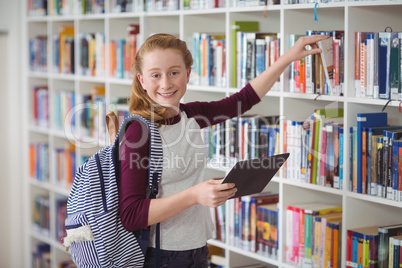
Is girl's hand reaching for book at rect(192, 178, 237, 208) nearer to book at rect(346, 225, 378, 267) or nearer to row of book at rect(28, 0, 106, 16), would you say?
book at rect(346, 225, 378, 267)

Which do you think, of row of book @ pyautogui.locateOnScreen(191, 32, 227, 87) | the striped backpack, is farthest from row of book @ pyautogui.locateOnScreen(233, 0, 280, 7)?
the striped backpack

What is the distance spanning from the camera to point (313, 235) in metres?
2.58

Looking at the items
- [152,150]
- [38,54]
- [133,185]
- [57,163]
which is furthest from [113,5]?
[133,185]

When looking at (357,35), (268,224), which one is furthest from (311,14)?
(268,224)

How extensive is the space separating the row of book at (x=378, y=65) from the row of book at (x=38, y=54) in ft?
8.90

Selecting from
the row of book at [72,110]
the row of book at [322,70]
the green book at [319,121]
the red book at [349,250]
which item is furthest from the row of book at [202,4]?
the red book at [349,250]

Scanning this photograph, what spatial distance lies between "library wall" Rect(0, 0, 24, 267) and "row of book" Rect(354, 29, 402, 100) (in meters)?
3.01

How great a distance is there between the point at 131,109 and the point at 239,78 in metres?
0.89

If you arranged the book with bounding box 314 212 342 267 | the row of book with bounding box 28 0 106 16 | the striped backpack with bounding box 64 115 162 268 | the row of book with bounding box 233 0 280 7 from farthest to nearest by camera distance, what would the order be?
the row of book with bounding box 28 0 106 16 → the row of book with bounding box 233 0 280 7 → the book with bounding box 314 212 342 267 → the striped backpack with bounding box 64 115 162 268

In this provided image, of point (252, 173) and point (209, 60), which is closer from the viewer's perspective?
point (252, 173)

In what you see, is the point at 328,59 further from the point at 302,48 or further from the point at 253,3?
the point at 253,3

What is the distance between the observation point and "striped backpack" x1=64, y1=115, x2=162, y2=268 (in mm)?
1981

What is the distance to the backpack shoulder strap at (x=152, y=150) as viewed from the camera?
1.99m

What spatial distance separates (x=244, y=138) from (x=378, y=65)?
83 centimetres
